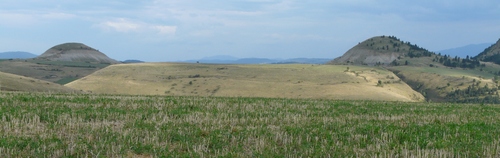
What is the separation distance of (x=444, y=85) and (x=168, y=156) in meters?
166

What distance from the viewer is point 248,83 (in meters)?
139

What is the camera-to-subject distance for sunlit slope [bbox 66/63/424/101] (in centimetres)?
12344

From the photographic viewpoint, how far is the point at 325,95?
116375mm

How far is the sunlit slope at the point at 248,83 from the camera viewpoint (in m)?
123

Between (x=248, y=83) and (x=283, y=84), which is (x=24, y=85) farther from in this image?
(x=283, y=84)

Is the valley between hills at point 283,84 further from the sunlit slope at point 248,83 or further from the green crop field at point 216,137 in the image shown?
the green crop field at point 216,137

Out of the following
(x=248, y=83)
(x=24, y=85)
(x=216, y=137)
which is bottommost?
(x=248, y=83)

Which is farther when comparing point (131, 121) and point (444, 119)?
point (444, 119)

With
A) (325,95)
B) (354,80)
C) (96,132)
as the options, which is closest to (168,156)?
(96,132)

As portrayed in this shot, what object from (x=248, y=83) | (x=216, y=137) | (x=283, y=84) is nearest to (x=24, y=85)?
(x=248, y=83)

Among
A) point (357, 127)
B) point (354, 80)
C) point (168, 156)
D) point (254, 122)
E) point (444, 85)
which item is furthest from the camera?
point (444, 85)

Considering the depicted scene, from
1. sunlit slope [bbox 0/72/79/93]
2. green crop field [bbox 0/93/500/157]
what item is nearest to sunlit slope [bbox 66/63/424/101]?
sunlit slope [bbox 0/72/79/93]

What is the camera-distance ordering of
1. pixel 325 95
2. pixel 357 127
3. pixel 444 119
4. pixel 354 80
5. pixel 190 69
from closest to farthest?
pixel 357 127, pixel 444 119, pixel 325 95, pixel 354 80, pixel 190 69

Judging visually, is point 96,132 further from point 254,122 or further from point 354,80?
point 354,80
